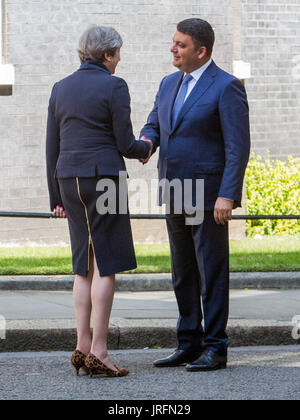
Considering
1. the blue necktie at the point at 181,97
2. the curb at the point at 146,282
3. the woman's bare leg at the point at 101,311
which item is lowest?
the curb at the point at 146,282

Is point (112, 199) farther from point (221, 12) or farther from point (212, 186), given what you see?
point (221, 12)

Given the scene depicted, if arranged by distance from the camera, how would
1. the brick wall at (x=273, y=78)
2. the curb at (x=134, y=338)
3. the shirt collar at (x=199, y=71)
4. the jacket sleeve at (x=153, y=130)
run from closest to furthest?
the shirt collar at (x=199, y=71), the jacket sleeve at (x=153, y=130), the curb at (x=134, y=338), the brick wall at (x=273, y=78)

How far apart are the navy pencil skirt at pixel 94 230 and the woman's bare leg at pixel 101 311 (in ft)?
0.19

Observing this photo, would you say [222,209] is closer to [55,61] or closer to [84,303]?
[84,303]

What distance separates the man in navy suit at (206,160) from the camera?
211 inches

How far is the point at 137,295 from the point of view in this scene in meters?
8.25

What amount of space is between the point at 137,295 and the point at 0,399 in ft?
11.8

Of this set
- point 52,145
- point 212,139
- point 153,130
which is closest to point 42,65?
point 153,130

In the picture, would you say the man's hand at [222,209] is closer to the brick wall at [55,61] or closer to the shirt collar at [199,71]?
the shirt collar at [199,71]

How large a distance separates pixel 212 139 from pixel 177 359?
4.34ft

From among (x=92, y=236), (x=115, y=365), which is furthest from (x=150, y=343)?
(x=92, y=236)

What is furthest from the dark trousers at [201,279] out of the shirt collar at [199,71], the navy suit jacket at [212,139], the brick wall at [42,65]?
the brick wall at [42,65]

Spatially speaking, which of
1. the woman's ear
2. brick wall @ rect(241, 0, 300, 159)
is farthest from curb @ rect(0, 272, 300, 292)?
brick wall @ rect(241, 0, 300, 159)
